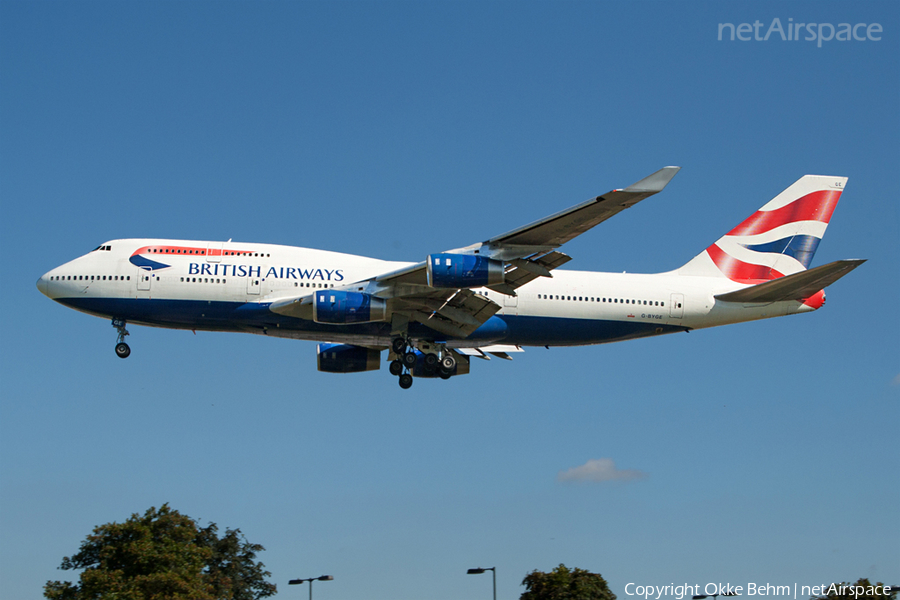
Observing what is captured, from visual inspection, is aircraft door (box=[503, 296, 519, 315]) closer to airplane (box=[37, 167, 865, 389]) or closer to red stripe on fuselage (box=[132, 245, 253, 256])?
airplane (box=[37, 167, 865, 389])

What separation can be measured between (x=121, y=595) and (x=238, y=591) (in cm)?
1628

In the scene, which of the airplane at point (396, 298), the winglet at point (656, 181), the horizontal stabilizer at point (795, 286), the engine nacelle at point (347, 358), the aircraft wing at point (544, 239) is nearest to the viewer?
the winglet at point (656, 181)

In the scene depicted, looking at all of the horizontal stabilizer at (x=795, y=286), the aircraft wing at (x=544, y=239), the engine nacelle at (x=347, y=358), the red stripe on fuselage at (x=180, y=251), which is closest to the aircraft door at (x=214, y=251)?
the red stripe on fuselage at (x=180, y=251)

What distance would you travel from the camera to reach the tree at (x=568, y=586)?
132 feet

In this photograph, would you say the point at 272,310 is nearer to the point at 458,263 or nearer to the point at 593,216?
the point at 458,263

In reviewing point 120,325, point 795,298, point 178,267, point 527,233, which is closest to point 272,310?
point 178,267

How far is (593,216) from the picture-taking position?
96.9 feet

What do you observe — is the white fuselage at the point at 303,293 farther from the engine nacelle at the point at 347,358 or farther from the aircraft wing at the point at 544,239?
the engine nacelle at the point at 347,358

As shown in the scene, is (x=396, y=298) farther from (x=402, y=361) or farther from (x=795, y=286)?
(x=795, y=286)

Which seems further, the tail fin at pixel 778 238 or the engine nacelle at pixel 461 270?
the tail fin at pixel 778 238

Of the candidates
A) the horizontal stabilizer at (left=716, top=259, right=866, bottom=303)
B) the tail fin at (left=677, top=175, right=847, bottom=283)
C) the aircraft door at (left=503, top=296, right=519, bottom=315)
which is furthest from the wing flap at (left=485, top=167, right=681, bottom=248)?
the tail fin at (left=677, top=175, right=847, bottom=283)

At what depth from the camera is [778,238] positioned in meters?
41.8

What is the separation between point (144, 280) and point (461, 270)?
12712 mm

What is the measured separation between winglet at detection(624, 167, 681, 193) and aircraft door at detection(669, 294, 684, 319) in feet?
37.5
